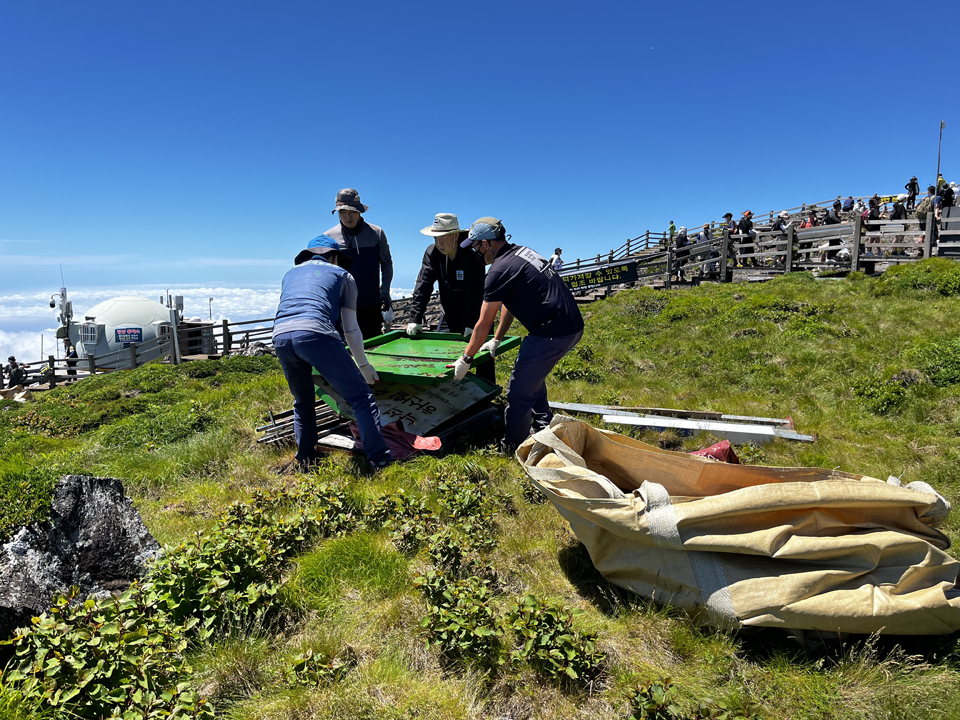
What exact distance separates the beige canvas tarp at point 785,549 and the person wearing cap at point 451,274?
12.0 feet

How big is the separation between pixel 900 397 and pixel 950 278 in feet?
20.9

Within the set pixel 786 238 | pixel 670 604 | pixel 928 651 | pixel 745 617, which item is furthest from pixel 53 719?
pixel 786 238

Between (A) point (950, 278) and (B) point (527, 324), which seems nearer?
(B) point (527, 324)

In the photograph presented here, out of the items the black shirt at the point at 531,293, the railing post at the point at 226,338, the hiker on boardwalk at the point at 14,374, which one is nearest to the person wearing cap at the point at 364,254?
the black shirt at the point at 531,293

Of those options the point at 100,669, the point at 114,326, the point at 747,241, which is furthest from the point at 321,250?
the point at 114,326

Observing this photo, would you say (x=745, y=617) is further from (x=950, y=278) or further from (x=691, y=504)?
(x=950, y=278)

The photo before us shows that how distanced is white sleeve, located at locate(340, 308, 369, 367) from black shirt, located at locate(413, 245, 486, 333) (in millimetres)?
1721

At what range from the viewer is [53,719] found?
196cm

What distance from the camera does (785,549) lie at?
2.38m

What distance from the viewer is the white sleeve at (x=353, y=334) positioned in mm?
4465

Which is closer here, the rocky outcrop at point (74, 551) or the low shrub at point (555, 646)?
the low shrub at point (555, 646)

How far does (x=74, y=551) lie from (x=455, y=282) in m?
4.32

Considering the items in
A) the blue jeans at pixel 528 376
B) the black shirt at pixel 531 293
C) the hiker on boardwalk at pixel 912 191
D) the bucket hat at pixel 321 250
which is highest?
the hiker on boardwalk at pixel 912 191

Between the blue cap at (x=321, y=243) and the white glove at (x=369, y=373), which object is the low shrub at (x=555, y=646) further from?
the blue cap at (x=321, y=243)
